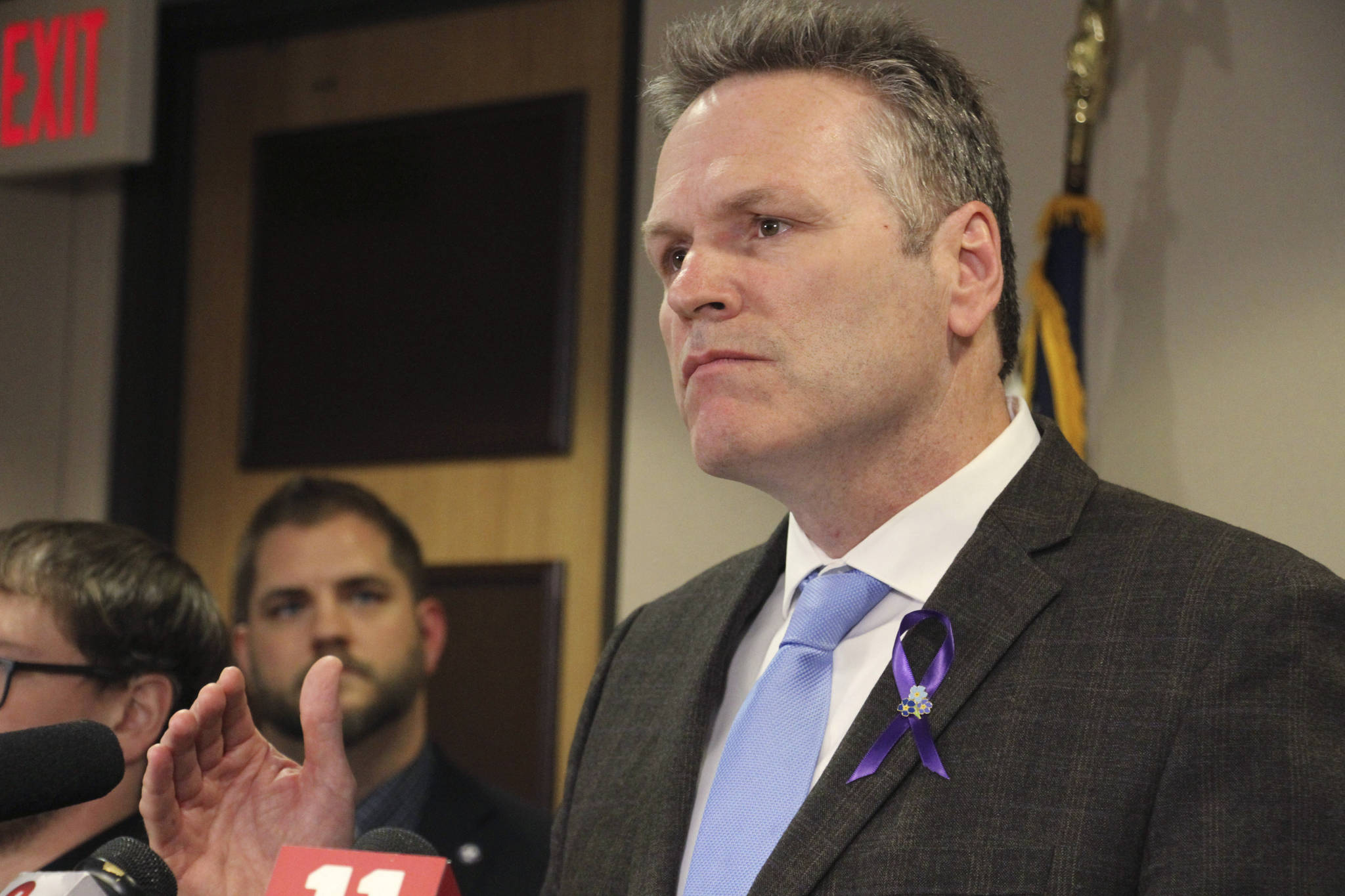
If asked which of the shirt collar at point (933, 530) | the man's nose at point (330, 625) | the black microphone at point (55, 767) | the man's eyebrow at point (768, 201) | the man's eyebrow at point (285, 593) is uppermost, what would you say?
the man's eyebrow at point (768, 201)

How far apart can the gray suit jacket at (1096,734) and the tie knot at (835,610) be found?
0.10 meters

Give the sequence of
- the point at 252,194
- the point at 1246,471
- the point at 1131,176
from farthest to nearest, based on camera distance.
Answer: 1. the point at 252,194
2. the point at 1131,176
3. the point at 1246,471

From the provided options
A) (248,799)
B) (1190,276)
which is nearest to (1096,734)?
(248,799)

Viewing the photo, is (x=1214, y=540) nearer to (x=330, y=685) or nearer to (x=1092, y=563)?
(x=1092, y=563)

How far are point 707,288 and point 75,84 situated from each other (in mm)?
2887

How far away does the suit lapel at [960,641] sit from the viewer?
4.18 feet

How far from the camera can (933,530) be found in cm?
147

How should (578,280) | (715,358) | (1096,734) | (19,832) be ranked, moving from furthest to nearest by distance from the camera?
(578,280), (19,832), (715,358), (1096,734)

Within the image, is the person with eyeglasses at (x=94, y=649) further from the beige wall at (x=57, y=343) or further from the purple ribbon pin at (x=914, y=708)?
the beige wall at (x=57, y=343)

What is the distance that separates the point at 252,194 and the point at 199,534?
2.98 ft

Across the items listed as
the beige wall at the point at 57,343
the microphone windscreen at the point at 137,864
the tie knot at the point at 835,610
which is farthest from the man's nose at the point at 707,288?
the beige wall at the point at 57,343

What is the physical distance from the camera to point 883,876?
1.24m

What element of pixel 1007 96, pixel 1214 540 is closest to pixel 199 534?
pixel 1007 96

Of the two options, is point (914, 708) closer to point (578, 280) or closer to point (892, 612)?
point (892, 612)
